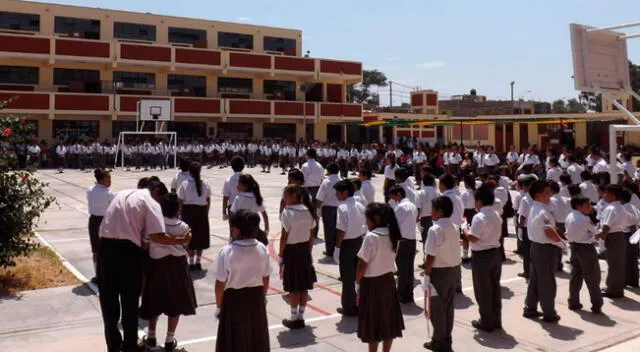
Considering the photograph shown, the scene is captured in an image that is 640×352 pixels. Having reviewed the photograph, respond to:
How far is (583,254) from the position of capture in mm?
7422

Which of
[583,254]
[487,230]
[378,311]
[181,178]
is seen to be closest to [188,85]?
[181,178]

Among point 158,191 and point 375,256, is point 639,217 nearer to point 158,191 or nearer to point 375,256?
point 375,256

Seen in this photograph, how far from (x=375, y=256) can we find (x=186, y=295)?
6.48 feet

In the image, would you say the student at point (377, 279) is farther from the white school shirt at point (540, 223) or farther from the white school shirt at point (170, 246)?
the white school shirt at point (540, 223)

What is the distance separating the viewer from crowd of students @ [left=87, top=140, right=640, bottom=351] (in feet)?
16.3

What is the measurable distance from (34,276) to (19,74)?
1152 inches

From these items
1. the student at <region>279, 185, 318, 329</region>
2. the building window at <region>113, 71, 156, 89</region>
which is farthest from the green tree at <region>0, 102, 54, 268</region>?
the building window at <region>113, 71, 156, 89</region>

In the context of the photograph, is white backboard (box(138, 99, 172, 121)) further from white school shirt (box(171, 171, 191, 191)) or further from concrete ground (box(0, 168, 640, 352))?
concrete ground (box(0, 168, 640, 352))

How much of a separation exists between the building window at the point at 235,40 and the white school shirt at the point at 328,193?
34104 millimetres

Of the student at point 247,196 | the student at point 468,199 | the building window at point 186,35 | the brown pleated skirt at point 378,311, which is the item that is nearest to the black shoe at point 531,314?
the brown pleated skirt at point 378,311

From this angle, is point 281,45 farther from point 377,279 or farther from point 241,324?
point 241,324

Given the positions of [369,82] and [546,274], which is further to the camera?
[369,82]

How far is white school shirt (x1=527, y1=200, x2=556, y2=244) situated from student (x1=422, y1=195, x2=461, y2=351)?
1.44 meters

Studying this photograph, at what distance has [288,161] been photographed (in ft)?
105
